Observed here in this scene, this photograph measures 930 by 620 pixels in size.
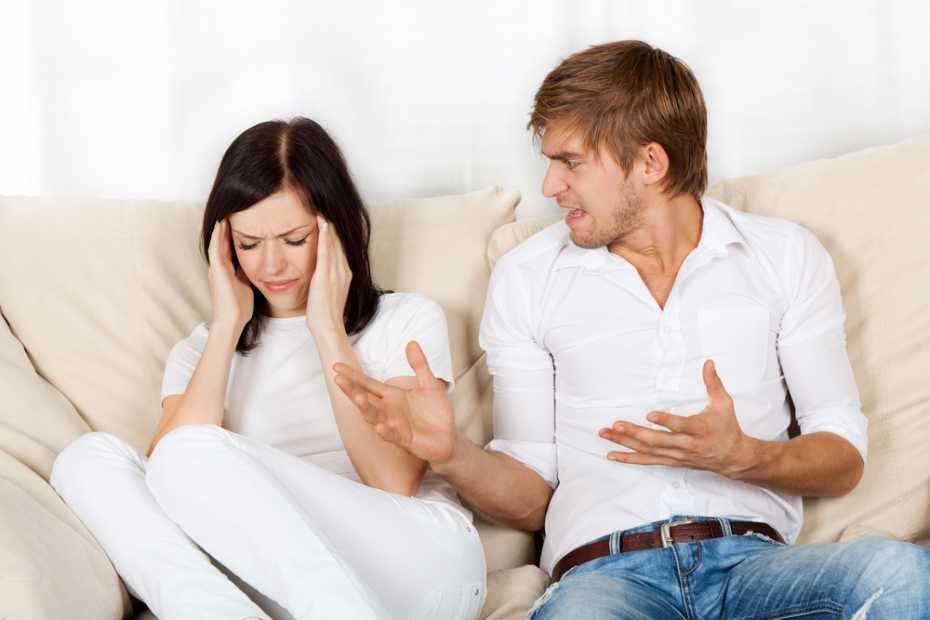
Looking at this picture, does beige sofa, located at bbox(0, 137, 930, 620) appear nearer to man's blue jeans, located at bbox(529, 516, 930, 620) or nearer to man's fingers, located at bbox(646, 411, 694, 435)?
man's blue jeans, located at bbox(529, 516, 930, 620)

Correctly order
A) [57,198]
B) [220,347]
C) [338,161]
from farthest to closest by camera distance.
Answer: [57,198] < [338,161] < [220,347]

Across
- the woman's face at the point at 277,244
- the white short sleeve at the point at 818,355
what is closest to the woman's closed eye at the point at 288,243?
the woman's face at the point at 277,244

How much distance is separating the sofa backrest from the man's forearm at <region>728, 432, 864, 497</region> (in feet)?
0.25

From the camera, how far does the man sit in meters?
1.57

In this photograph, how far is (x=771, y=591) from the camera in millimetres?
1479

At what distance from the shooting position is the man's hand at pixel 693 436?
4.62 ft

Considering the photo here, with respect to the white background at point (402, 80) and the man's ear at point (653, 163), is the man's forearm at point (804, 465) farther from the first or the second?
the white background at point (402, 80)

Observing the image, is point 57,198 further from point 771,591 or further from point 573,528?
point 771,591

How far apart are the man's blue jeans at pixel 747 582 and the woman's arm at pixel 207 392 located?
596 millimetres

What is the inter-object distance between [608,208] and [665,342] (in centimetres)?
23

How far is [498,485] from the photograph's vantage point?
67.8 inches

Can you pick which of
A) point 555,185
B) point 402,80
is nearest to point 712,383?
point 555,185

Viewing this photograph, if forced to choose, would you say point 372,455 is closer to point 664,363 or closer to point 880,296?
point 664,363

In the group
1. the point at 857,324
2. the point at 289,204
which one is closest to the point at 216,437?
the point at 289,204
